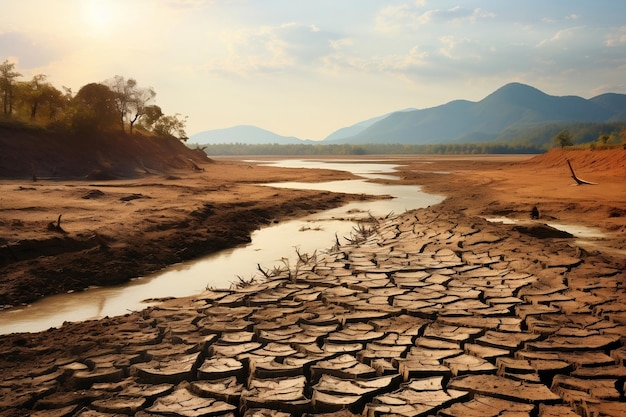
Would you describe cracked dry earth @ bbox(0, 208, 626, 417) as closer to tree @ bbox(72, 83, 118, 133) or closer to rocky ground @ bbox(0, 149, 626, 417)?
rocky ground @ bbox(0, 149, 626, 417)

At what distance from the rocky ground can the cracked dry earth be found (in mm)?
14

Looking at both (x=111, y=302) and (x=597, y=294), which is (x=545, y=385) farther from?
(x=111, y=302)

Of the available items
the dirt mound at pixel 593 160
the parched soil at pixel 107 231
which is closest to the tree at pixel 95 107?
the parched soil at pixel 107 231

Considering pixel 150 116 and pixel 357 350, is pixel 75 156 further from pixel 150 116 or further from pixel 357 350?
pixel 357 350

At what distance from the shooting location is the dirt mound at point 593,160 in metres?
25.4

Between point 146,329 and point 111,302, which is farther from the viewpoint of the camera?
point 111,302

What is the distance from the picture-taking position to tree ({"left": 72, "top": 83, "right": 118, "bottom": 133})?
93.6 ft

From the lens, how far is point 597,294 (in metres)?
5.27

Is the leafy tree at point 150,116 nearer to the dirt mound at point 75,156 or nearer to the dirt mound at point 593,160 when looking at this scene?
the dirt mound at point 75,156

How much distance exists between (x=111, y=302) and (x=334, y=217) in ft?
27.0

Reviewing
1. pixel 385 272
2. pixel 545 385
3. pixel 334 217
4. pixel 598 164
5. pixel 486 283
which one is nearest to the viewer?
pixel 545 385

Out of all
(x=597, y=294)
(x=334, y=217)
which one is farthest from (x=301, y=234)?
(x=597, y=294)

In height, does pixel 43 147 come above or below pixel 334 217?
above

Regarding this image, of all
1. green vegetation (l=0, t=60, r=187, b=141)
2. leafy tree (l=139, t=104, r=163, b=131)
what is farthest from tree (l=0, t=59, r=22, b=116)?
leafy tree (l=139, t=104, r=163, b=131)
